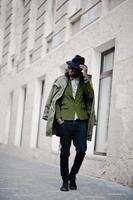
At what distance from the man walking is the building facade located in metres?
1.61

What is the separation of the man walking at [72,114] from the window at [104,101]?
126 inches

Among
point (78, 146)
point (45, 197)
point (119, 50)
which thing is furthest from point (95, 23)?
point (45, 197)

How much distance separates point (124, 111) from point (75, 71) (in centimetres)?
217

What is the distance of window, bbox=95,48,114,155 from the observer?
944 cm

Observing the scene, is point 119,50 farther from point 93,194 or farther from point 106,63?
point 93,194

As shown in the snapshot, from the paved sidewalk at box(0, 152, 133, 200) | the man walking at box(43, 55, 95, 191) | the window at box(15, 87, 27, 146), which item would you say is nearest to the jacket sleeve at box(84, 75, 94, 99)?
the man walking at box(43, 55, 95, 191)

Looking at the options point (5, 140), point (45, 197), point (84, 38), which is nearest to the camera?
point (45, 197)

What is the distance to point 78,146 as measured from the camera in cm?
609

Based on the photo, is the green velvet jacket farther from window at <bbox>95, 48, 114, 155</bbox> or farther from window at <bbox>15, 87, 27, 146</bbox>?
window at <bbox>15, 87, 27, 146</bbox>

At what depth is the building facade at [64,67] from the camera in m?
8.16

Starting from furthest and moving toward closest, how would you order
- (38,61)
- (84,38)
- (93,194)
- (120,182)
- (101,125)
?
(38,61), (84,38), (101,125), (120,182), (93,194)

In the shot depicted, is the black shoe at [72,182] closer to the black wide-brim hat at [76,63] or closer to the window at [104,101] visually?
the black wide-brim hat at [76,63]

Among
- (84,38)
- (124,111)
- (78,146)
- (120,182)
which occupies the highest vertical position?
(84,38)

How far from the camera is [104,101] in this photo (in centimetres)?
964
